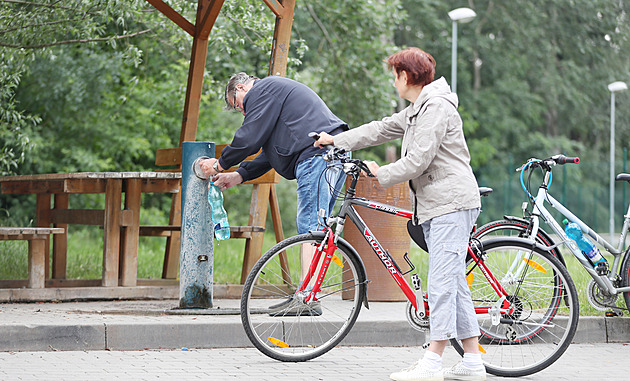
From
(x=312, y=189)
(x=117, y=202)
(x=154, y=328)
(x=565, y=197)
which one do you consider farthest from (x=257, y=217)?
(x=565, y=197)

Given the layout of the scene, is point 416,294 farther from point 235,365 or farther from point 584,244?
point 584,244

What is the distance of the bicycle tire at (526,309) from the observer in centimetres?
496

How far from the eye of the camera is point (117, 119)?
17.7m

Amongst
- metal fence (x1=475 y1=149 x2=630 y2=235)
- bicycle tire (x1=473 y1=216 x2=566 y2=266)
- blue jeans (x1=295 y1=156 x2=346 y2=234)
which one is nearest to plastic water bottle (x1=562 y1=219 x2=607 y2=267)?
bicycle tire (x1=473 y1=216 x2=566 y2=266)

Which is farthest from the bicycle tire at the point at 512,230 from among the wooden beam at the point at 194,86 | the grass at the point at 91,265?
the wooden beam at the point at 194,86

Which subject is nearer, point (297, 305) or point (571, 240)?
point (297, 305)

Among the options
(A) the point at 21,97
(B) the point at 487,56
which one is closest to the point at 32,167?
(A) the point at 21,97

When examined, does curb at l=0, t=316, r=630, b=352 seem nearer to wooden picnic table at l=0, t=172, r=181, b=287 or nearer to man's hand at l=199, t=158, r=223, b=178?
man's hand at l=199, t=158, r=223, b=178

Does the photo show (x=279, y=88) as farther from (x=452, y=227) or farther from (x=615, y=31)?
(x=615, y=31)

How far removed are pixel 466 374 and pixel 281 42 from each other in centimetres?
401

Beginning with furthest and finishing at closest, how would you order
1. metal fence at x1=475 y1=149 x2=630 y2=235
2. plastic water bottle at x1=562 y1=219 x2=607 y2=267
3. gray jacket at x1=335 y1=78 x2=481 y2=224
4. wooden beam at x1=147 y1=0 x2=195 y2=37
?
metal fence at x1=475 y1=149 x2=630 y2=235, wooden beam at x1=147 y1=0 x2=195 y2=37, plastic water bottle at x1=562 y1=219 x2=607 y2=267, gray jacket at x1=335 y1=78 x2=481 y2=224

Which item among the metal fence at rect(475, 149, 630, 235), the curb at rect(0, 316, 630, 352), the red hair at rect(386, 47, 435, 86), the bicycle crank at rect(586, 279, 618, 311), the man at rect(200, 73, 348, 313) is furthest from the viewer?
the metal fence at rect(475, 149, 630, 235)

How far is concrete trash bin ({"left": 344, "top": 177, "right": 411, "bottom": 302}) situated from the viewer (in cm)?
712

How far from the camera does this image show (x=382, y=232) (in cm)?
713
